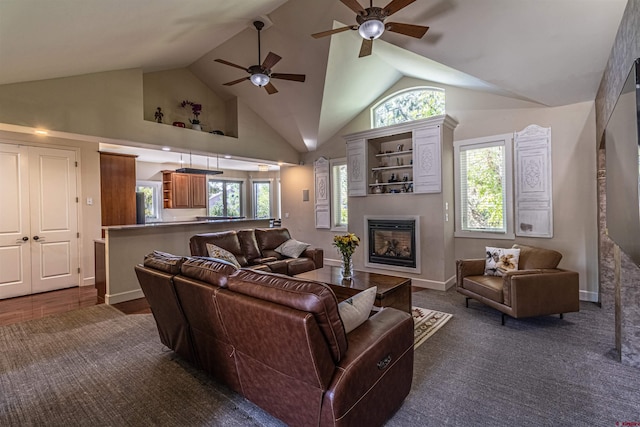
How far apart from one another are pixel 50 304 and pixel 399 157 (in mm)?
5949

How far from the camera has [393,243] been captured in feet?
18.1

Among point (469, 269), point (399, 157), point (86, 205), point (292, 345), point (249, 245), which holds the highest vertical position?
point (399, 157)

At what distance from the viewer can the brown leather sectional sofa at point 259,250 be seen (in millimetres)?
4441

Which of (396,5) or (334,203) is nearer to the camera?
(396,5)

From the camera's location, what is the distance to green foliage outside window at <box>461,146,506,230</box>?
15.9 feet

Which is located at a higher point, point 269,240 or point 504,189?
point 504,189

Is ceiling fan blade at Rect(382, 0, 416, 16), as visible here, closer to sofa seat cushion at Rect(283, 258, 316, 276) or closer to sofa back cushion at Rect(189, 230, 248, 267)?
sofa seat cushion at Rect(283, 258, 316, 276)

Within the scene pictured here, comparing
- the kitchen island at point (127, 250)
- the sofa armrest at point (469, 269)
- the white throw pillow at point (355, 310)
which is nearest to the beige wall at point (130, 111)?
the kitchen island at point (127, 250)

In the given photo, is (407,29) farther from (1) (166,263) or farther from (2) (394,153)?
(1) (166,263)

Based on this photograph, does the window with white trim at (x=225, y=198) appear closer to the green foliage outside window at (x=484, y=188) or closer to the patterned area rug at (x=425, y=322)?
the green foliage outside window at (x=484, y=188)

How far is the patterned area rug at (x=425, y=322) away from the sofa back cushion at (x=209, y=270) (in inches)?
76.0

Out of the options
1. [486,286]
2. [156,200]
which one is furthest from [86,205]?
[486,286]

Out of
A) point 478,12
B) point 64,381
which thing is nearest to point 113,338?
point 64,381

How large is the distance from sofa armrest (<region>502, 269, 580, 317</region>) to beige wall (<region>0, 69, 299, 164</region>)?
17.0 feet
